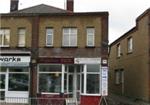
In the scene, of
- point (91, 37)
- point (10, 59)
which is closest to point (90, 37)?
point (91, 37)

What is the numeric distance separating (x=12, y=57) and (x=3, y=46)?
1.75 m

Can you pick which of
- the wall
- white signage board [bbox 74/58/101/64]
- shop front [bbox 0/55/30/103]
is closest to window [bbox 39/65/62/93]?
shop front [bbox 0/55/30/103]

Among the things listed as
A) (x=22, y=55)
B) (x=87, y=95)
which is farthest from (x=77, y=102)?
(x=22, y=55)

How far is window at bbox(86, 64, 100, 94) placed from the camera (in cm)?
3269

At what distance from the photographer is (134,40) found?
3800 centimetres

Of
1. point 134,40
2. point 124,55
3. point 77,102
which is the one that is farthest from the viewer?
point 124,55

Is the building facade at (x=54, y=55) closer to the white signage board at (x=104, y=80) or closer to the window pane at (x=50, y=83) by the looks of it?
the window pane at (x=50, y=83)

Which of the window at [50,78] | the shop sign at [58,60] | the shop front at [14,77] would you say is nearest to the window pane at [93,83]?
the shop sign at [58,60]

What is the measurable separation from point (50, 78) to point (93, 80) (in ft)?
12.0

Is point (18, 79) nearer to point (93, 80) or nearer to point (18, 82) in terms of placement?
point (18, 82)

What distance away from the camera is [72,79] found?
3419 centimetres

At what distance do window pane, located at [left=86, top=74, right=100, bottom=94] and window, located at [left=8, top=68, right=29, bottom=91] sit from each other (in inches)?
204

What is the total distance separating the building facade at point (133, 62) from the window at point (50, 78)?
6954 millimetres

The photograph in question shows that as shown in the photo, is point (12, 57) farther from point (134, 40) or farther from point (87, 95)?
point (134, 40)
